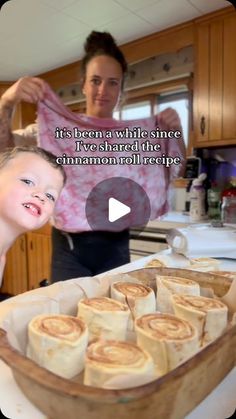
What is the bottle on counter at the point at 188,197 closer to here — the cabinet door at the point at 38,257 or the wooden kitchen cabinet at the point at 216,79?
the wooden kitchen cabinet at the point at 216,79

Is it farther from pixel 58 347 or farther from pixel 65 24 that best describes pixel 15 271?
pixel 65 24

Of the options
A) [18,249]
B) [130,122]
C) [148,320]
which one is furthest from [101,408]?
[130,122]

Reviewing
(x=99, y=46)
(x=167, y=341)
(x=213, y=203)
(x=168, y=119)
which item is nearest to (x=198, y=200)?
(x=213, y=203)

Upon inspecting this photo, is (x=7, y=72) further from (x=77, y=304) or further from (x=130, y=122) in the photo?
(x=77, y=304)

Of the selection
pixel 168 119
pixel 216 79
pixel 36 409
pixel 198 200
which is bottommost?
pixel 36 409

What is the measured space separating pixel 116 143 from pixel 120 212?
11 cm

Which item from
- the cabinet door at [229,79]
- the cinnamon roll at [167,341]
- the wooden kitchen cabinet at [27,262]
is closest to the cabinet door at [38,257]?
the wooden kitchen cabinet at [27,262]

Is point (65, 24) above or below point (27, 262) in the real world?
above

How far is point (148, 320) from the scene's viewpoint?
9.5 inches

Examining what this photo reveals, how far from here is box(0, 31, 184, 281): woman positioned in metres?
0.41

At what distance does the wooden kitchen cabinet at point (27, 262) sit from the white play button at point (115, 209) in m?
0.10

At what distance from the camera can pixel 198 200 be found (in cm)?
73

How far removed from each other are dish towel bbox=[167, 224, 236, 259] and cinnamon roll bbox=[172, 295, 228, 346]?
0.28 m

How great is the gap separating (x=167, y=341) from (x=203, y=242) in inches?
14.5
